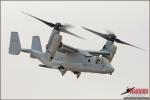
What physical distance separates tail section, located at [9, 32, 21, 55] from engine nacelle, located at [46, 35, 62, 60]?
41.2ft

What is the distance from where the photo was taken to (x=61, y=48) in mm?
87062

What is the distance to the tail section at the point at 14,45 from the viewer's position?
93875 millimetres

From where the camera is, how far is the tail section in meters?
93.9

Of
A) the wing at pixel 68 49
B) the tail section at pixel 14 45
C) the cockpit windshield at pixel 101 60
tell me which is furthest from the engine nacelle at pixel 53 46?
the tail section at pixel 14 45

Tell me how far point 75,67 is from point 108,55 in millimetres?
8170

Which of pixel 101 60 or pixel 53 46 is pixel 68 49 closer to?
pixel 101 60

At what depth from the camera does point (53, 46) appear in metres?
80.4

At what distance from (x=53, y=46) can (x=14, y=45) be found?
15.1m

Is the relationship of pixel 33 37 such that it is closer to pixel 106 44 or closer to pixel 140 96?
pixel 106 44

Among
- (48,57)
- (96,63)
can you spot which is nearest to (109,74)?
(96,63)

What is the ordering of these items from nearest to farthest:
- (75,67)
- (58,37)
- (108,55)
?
(58,37), (75,67), (108,55)

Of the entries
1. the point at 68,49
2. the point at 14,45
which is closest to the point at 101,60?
the point at 68,49

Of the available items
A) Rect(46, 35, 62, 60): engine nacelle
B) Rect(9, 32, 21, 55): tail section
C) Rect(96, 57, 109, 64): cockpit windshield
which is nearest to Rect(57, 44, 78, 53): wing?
Result: Rect(96, 57, 109, 64): cockpit windshield

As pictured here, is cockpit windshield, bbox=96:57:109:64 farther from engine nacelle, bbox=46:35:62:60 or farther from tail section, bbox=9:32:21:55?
tail section, bbox=9:32:21:55
